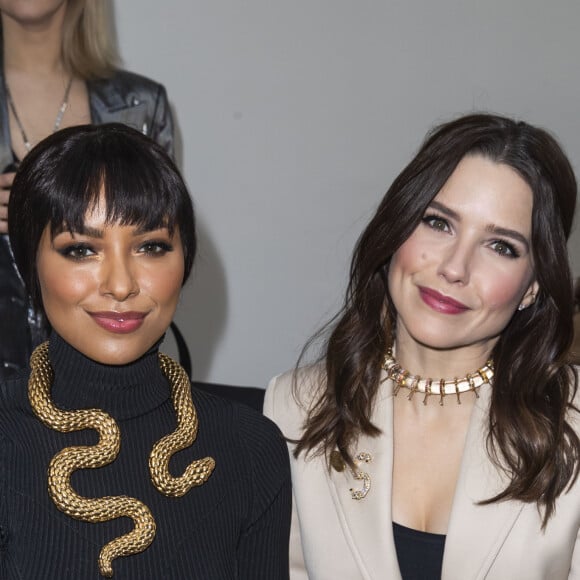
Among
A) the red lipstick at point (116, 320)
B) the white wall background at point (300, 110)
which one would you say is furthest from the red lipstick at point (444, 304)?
the white wall background at point (300, 110)

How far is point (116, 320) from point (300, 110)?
2126 mm

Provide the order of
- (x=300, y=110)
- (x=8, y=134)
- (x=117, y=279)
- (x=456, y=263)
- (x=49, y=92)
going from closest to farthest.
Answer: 1. (x=117, y=279)
2. (x=456, y=263)
3. (x=8, y=134)
4. (x=49, y=92)
5. (x=300, y=110)

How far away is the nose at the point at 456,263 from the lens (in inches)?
81.1

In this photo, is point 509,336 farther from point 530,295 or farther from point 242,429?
point 242,429

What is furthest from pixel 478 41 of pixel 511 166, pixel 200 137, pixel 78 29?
pixel 511 166

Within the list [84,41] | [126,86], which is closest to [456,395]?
[126,86]

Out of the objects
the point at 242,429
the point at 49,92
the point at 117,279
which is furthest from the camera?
the point at 49,92

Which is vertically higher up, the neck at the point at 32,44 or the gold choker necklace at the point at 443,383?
the neck at the point at 32,44

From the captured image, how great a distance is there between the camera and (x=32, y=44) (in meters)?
2.64

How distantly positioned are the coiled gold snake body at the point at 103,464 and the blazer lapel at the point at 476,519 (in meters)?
0.52

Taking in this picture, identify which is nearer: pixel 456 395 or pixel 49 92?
pixel 456 395

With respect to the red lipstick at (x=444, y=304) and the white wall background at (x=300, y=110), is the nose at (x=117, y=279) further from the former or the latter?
the white wall background at (x=300, y=110)

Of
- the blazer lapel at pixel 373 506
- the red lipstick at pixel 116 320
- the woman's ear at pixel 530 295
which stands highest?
the red lipstick at pixel 116 320

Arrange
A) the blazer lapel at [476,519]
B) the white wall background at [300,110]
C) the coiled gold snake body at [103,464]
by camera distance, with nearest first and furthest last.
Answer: the coiled gold snake body at [103,464] < the blazer lapel at [476,519] < the white wall background at [300,110]
